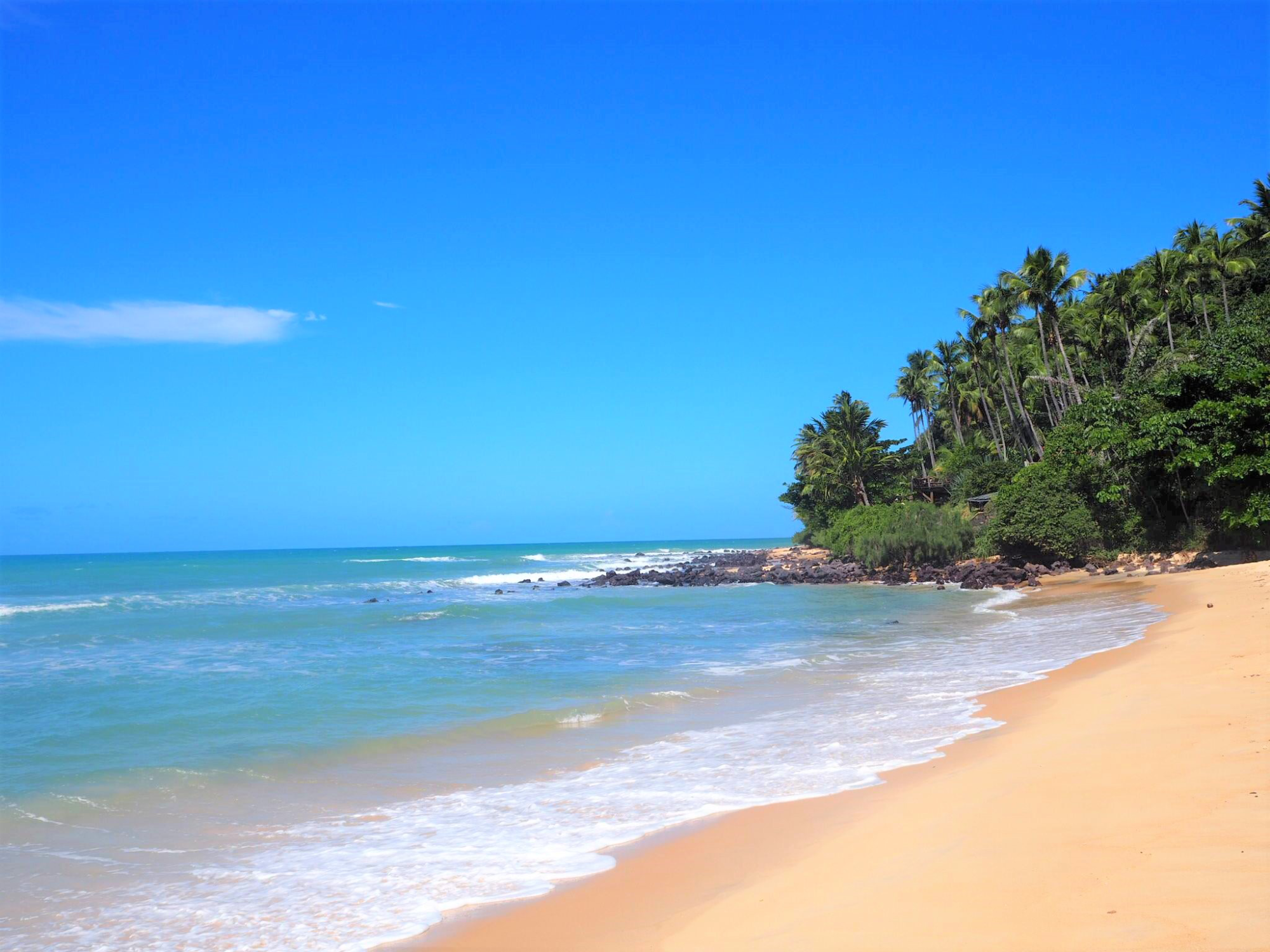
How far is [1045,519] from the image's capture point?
3075 centimetres

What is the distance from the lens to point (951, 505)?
1667 inches

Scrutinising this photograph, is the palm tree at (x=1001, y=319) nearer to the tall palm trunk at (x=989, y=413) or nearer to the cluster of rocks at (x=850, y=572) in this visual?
the tall palm trunk at (x=989, y=413)

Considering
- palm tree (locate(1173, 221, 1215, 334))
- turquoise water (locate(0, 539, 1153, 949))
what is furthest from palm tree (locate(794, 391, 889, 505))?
turquoise water (locate(0, 539, 1153, 949))

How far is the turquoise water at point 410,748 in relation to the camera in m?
5.69

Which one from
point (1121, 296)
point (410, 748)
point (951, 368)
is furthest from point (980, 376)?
point (410, 748)

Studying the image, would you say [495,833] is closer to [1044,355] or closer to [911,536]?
[911,536]

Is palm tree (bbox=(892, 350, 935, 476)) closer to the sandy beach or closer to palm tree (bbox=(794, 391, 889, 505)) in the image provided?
palm tree (bbox=(794, 391, 889, 505))

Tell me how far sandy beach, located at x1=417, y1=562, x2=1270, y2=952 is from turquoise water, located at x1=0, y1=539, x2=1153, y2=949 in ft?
1.82

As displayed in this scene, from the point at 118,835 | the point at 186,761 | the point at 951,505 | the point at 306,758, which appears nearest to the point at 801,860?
the point at 118,835

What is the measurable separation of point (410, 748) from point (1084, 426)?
91.5 ft

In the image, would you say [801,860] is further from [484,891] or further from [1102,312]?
[1102,312]

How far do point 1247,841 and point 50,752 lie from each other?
472 inches

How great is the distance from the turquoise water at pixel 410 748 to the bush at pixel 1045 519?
7321 mm

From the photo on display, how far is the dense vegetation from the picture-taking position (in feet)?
78.3
